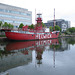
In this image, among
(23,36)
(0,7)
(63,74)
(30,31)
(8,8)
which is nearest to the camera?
(63,74)

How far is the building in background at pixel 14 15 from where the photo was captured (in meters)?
53.2

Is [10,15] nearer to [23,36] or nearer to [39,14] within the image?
[39,14]

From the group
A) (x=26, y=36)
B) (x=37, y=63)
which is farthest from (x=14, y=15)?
(x=37, y=63)

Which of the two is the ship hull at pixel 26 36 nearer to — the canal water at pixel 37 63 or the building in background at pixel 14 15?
the canal water at pixel 37 63

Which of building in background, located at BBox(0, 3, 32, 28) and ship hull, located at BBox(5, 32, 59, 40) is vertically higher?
building in background, located at BBox(0, 3, 32, 28)

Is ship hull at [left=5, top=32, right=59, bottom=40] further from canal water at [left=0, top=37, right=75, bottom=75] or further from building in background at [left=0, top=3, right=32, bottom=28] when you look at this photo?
building in background at [left=0, top=3, right=32, bottom=28]

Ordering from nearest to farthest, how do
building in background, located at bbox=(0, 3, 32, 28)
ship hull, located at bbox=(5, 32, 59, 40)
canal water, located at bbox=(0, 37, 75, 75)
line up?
1. canal water, located at bbox=(0, 37, 75, 75)
2. ship hull, located at bbox=(5, 32, 59, 40)
3. building in background, located at bbox=(0, 3, 32, 28)

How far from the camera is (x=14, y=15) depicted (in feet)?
191

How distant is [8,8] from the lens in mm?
55469

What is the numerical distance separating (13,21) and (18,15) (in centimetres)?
553

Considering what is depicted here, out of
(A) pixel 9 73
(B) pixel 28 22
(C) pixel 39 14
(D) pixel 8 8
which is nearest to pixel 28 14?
(B) pixel 28 22

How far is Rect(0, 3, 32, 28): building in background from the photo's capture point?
53.2 metres


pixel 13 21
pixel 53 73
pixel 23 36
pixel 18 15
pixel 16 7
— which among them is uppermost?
pixel 16 7

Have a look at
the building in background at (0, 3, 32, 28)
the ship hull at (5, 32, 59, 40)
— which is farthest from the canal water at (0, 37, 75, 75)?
the building in background at (0, 3, 32, 28)
